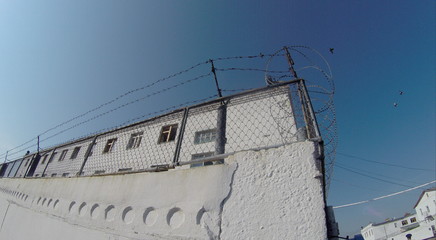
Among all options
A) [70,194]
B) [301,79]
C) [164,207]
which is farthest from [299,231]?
[70,194]

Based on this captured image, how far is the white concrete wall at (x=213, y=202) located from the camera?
1190mm

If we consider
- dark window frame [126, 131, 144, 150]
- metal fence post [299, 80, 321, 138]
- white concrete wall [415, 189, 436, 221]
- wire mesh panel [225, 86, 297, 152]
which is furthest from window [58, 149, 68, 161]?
white concrete wall [415, 189, 436, 221]

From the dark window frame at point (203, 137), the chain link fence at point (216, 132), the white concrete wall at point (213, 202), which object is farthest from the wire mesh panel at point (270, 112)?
the dark window frame at point (203, 137)

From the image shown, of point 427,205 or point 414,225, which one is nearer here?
point 427,205

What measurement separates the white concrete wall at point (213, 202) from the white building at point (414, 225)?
1079 inches

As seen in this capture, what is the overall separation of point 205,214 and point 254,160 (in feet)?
1.91

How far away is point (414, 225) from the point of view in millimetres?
31906

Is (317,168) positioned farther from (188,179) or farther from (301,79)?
(188,179)

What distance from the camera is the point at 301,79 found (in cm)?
179

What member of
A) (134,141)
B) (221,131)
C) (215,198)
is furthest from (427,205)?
(215,198)

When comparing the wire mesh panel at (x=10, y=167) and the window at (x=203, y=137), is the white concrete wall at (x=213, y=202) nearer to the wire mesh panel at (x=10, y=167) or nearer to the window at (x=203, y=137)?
the wire mesh panel at (x=10, y=167)

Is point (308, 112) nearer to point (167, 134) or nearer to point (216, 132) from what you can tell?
point (216, 132)

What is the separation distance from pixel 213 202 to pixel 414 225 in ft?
160

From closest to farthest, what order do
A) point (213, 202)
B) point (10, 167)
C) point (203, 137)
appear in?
point (213, 202)
point (10, 167)
point (203, 137)
